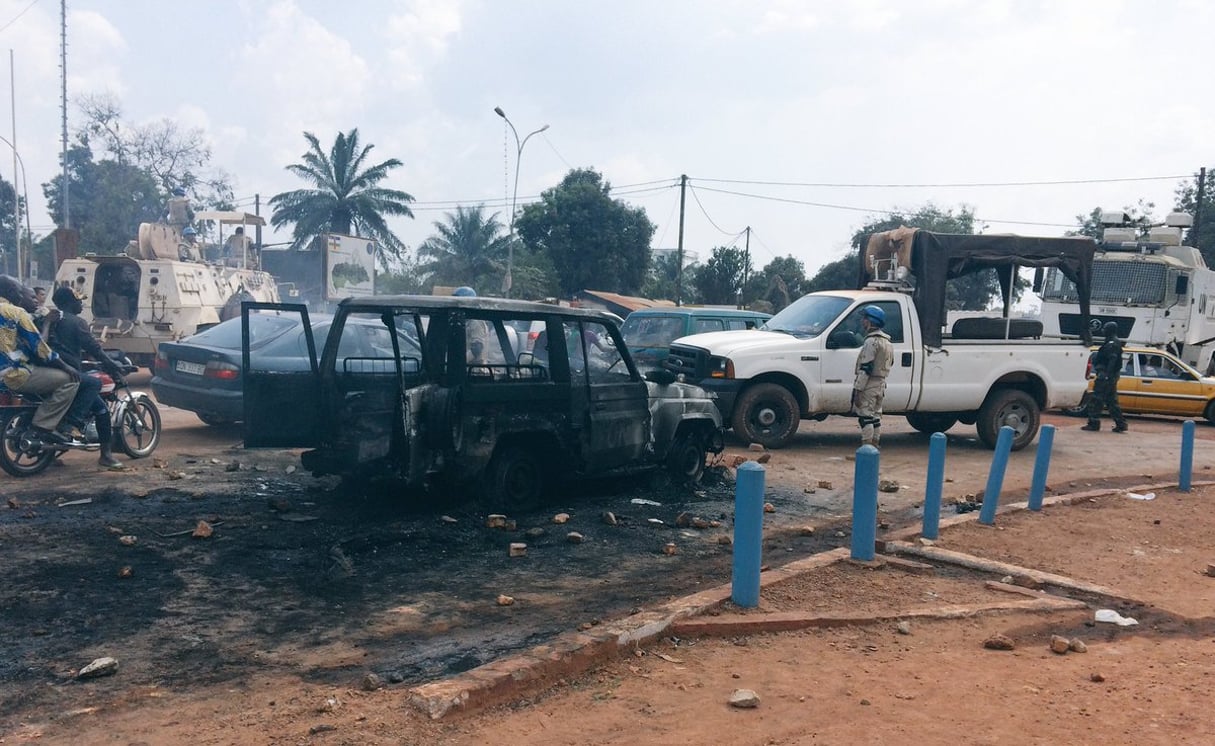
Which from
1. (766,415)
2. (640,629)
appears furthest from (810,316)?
(640,629)

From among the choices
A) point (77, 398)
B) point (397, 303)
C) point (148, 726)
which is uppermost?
point (397, 303)

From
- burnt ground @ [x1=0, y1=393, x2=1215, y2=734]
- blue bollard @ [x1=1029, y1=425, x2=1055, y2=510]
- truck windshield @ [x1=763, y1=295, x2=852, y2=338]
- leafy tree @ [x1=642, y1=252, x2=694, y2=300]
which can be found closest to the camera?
burnt ground @ [x1=0, y1=393, x2=1215, y2=734]

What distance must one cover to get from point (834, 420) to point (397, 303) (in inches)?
400

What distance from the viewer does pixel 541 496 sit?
313 inches

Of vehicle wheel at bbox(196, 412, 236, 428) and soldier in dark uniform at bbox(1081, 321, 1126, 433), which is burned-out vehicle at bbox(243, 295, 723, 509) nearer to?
vehicle wheel at bbox(196, 412, 236, 428)

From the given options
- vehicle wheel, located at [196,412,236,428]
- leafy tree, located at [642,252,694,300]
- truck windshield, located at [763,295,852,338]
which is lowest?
vehicle wheel, located at [196,412,236,428]

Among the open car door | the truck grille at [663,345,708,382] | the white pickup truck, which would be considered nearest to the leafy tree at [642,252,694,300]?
the white pickup truck

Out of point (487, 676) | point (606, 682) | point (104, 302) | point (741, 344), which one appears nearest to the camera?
point (487, 676)

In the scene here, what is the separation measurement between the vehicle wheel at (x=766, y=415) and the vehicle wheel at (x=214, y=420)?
575cm

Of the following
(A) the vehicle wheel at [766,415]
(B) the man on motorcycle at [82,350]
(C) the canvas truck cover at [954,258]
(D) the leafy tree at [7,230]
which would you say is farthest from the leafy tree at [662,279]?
(B) the man on motorcycle at [82,350]

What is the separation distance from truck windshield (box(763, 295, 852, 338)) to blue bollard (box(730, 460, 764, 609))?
701 centimetres

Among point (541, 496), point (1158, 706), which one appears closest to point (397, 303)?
point (541, 496)

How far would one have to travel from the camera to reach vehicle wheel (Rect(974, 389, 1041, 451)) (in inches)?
507

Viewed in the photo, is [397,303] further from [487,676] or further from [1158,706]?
[1158,706]
